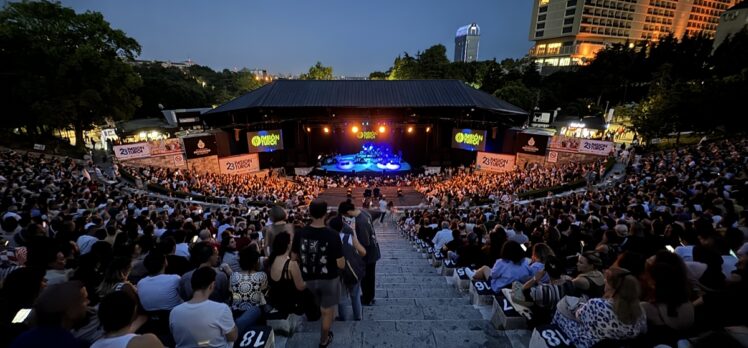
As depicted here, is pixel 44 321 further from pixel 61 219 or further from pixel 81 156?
pixel 81 156

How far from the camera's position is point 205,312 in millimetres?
2314

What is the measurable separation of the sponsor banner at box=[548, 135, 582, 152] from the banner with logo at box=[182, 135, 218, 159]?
23330mm

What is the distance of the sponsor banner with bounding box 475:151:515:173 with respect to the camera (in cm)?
2211

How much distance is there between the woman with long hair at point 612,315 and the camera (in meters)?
2.23

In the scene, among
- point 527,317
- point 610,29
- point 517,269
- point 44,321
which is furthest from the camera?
point 610,29

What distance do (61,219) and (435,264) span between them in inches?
304

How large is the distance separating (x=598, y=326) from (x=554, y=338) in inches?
15.3

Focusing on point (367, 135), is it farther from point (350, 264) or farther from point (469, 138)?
point (350, 264)

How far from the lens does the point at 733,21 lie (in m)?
38.0

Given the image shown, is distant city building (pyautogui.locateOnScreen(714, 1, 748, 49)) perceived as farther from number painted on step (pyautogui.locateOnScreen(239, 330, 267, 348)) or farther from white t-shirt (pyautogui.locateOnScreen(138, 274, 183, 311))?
white t-shirt (pyautogui.locateOnScreen(138, 274, 183, 311))

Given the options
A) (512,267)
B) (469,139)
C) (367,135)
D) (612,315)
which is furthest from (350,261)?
(367,135)

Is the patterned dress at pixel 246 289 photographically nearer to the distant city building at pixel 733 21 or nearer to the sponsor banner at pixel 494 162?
the sponsor banner at pixel 494 162

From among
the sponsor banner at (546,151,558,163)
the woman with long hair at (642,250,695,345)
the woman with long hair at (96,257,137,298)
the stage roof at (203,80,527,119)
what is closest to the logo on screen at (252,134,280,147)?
the stage roof at (203,80,527,119)

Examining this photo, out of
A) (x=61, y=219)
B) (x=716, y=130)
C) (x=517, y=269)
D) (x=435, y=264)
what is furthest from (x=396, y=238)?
(x=716, y=130)
